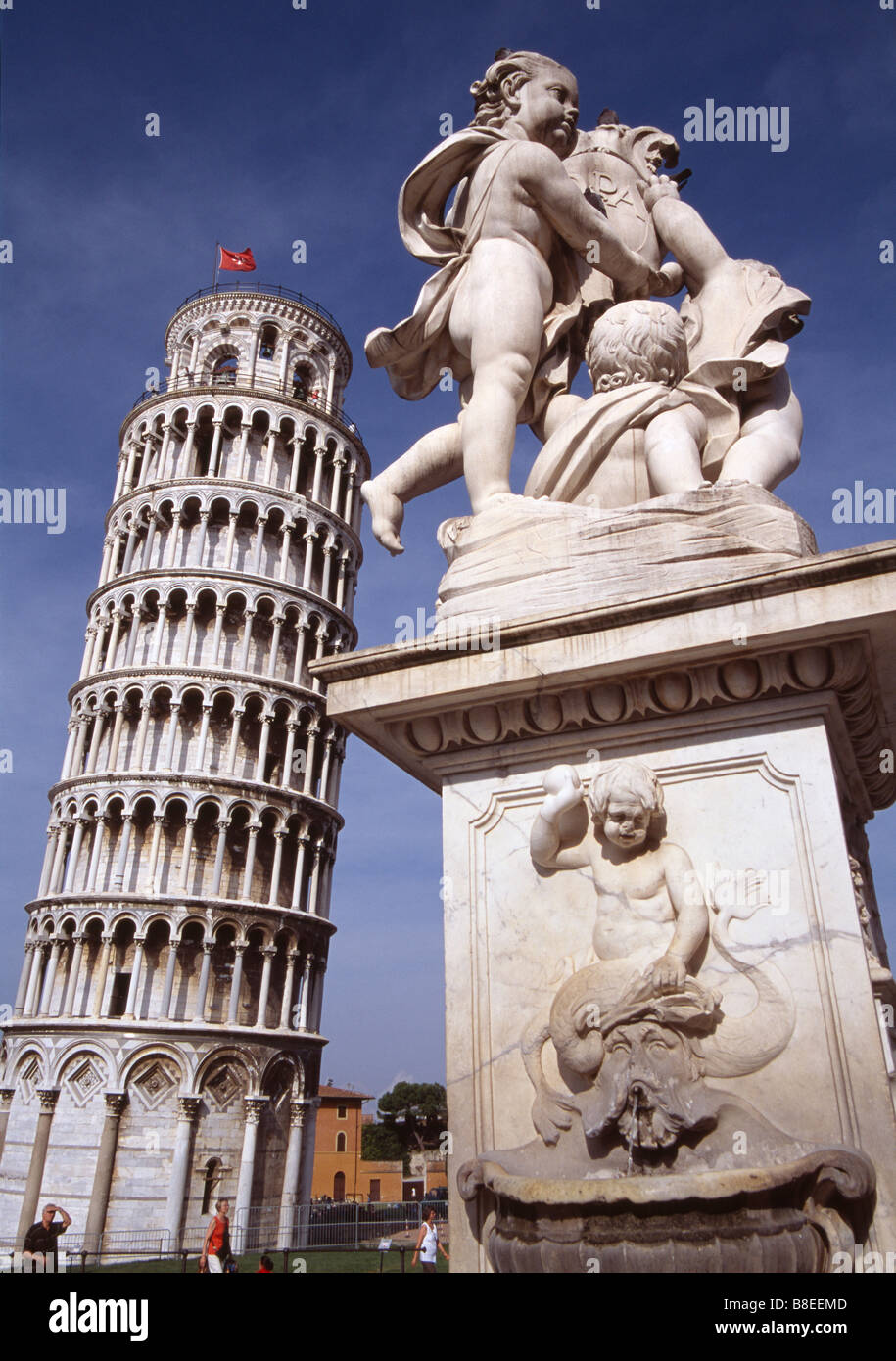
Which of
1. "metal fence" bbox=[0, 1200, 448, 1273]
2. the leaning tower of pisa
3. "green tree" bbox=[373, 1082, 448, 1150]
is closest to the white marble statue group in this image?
"metal fence" bbox=[0, 1200, 448, 1273]

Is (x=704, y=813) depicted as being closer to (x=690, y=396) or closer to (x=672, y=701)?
(x=672, y=701)

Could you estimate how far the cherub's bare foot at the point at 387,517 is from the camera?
4.42 metres

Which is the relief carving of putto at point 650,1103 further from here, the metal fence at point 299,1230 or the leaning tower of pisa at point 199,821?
the leaning tower of pisa at point 199,821

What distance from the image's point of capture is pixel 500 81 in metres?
5.07

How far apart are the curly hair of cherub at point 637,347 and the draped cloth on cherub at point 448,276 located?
0.61 m

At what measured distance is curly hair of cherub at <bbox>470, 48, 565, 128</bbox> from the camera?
500cm

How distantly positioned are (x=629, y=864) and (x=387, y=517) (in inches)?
81.3

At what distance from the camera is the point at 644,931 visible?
2932 mm

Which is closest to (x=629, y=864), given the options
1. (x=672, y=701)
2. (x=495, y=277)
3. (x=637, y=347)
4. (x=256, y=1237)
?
(x=672, y=701)

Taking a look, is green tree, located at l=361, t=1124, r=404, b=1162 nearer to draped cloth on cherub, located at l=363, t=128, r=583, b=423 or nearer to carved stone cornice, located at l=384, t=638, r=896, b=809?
draped cloth on cherub, located at l=363, t=128, r=583, b=423

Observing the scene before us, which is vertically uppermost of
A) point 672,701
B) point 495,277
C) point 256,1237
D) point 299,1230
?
point 495,277

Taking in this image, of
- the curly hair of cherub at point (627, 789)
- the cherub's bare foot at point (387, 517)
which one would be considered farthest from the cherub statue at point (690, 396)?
the curly hair of cherub at point (627, 789)
